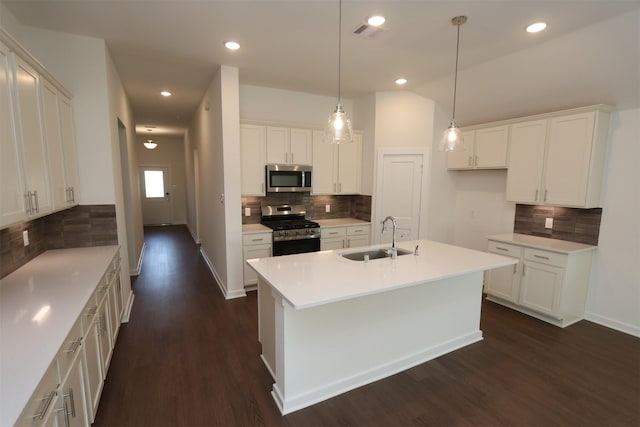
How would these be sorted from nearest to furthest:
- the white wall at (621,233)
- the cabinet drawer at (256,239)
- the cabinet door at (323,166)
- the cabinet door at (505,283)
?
1. the white wall at (621,233)
2. the cabinet door at (505,283)
3. the cabinet drawer at (256,239)
4. the cabinet door at (323,166)

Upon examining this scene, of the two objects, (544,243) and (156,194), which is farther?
(156,194)

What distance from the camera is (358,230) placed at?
5012 mm

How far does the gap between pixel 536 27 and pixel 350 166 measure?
2.96m

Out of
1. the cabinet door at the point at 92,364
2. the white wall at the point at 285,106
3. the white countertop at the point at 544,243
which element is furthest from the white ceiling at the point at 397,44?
the cabinet door at the point at 92,364

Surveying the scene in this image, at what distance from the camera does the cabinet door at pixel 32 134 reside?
1.87 meters

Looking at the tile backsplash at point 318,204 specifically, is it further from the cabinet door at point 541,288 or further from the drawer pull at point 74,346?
the drawer pull at point 74,346

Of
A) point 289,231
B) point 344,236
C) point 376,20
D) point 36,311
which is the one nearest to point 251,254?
point 289,231

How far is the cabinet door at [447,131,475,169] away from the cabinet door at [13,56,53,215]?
4697mm

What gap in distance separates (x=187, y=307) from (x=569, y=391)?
3.97 metres

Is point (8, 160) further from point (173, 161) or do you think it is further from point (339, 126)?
point (173, 161)

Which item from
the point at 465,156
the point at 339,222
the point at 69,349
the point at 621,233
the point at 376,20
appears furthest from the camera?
the point at 339,222

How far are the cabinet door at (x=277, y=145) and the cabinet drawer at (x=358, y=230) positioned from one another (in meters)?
1.49

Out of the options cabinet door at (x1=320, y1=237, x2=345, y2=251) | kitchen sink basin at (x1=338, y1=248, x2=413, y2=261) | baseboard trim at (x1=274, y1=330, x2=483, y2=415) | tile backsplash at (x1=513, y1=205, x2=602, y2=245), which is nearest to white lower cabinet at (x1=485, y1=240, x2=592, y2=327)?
tile backsplash at (x1=513, y1=205, x2=602, y2=245)

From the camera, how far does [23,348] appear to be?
135 centimetres
